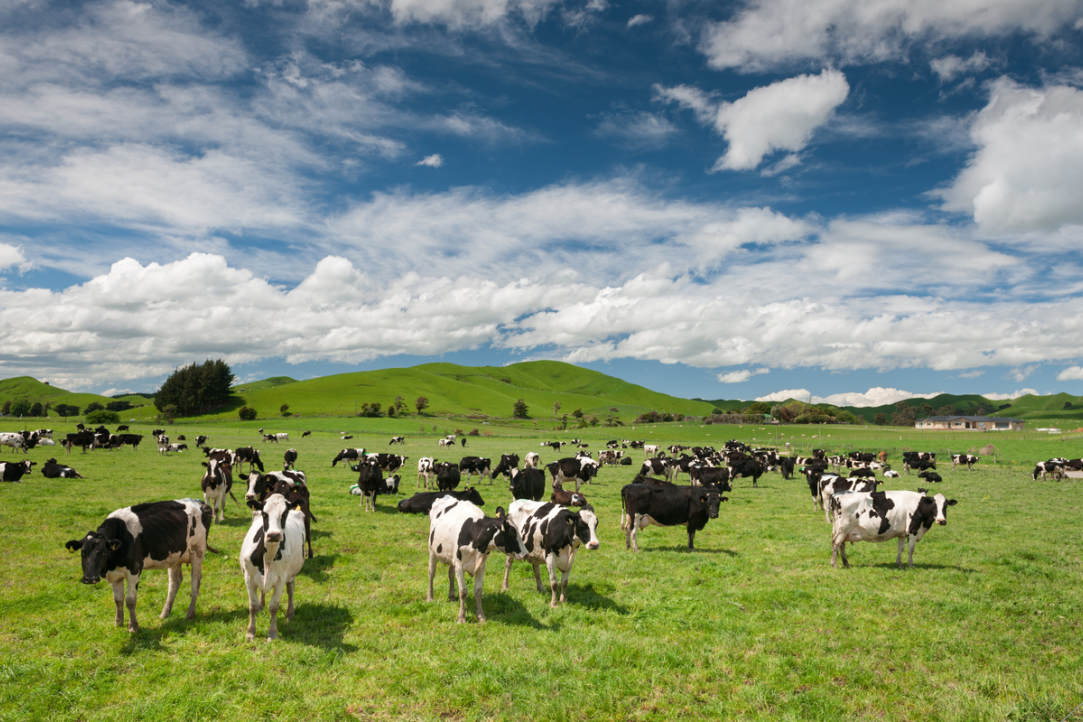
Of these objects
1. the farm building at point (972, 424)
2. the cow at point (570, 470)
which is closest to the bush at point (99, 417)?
the cow at point (570, 470)

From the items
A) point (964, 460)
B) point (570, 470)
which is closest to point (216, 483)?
point (570, 470)

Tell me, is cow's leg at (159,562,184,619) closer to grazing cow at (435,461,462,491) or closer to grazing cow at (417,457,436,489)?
grazing cow at (435,461,462,491)

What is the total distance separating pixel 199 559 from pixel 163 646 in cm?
192

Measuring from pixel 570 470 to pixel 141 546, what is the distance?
21410mm

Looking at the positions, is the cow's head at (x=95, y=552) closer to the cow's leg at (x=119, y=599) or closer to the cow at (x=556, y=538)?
the cow's leg at (x=119, y=599)

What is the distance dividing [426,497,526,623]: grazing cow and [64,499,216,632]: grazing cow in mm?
4493

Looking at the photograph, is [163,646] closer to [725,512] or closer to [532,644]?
[532,644]

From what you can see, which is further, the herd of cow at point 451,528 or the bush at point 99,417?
the bush at point 99,417

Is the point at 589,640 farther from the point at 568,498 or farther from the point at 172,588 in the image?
the point at 172,588

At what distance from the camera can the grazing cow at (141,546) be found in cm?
879

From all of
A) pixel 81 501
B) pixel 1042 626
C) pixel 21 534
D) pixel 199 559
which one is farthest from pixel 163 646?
pixel 81 501

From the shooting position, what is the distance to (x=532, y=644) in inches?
357

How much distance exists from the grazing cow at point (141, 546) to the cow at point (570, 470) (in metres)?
19.4

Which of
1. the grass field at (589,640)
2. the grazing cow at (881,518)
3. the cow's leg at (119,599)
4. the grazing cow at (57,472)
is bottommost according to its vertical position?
the grazing cow at (57,472)
